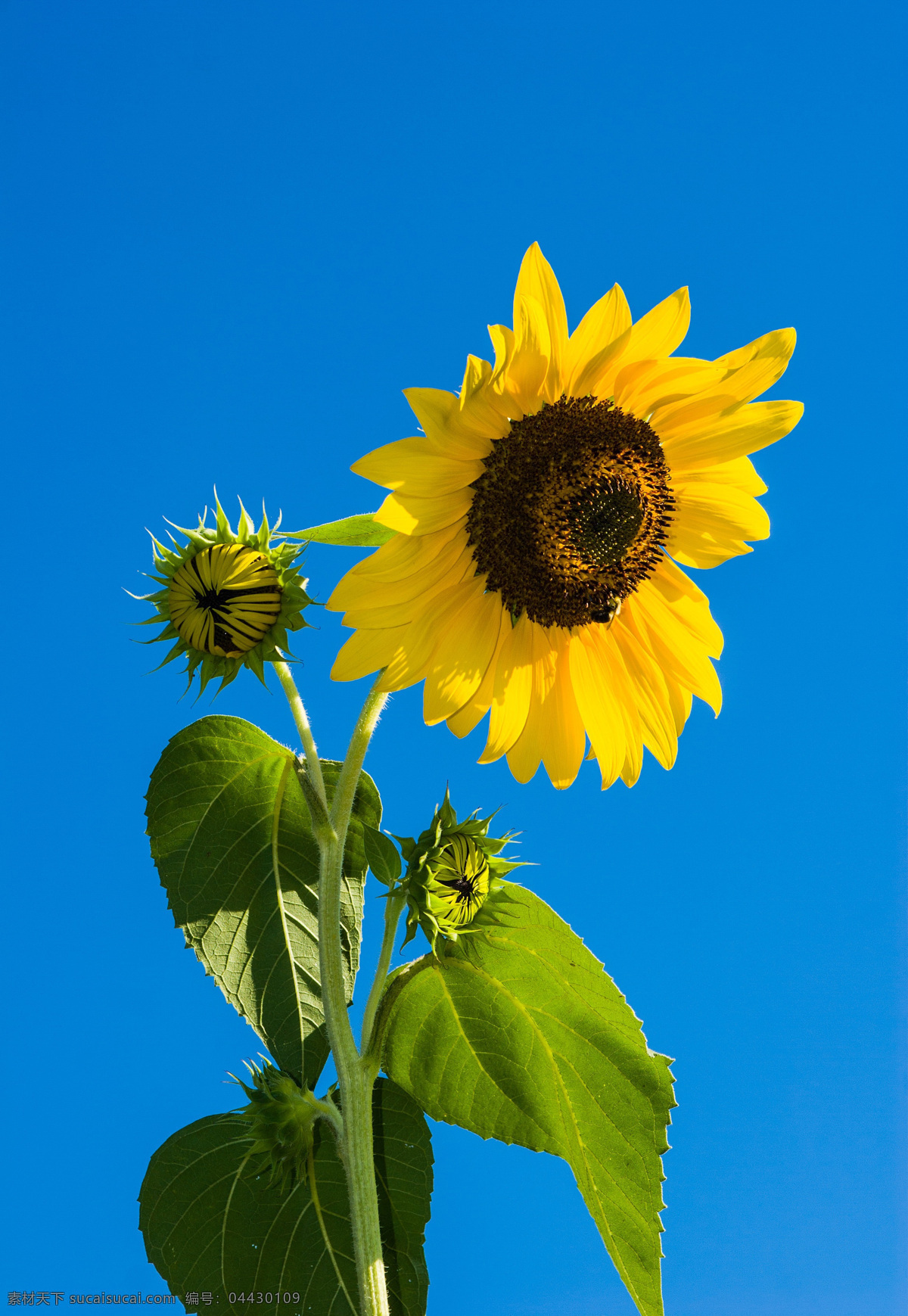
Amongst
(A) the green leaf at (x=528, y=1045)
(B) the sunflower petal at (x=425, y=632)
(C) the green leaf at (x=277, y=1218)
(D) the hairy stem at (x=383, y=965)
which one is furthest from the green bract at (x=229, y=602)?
(C) the green leaf at (x=277, y=1218)

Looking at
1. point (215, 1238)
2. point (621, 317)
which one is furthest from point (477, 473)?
point (215, 1238)

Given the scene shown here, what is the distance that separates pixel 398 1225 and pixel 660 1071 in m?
0.71

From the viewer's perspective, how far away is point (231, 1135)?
2.50 m

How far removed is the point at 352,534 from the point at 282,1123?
4.16ft

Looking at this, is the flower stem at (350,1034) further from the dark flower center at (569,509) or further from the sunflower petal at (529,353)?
the sunflower petal at (529,353)

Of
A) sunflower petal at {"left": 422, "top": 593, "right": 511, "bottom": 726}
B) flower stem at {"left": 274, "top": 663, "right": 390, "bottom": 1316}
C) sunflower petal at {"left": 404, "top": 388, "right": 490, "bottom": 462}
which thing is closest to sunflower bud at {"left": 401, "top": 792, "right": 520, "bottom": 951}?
flower stem at {"left": 274, "top": 663, "right": 390, "bottom": 1316}

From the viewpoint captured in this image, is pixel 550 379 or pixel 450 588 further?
pixel 450 588

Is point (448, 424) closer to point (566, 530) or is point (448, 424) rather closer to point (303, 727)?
point (566, 530)

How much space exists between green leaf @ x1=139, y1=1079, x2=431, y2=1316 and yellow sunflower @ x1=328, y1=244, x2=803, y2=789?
38.1 inches

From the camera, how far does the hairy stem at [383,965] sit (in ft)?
7.81

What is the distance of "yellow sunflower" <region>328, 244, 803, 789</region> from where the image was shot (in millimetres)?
2090

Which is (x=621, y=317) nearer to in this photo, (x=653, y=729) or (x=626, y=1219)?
(x=653, y=729)

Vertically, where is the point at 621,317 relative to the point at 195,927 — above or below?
above

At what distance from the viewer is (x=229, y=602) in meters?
2.05
